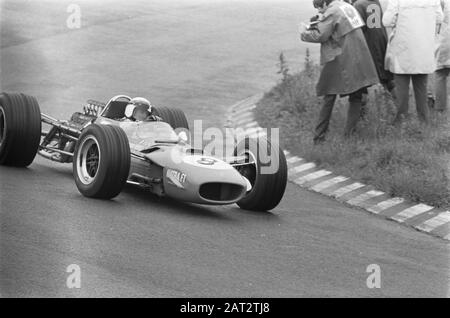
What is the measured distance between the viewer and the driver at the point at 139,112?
11555 mm

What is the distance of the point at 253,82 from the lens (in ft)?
66.8

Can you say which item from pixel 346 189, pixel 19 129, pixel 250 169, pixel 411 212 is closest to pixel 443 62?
pixel 346 189

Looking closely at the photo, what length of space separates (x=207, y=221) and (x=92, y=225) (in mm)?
1276

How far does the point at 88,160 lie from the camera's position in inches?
424

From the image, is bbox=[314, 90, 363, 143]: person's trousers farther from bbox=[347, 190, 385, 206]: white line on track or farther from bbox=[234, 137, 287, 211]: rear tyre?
bbox=[234, 137, 287, 211]: rear tyre

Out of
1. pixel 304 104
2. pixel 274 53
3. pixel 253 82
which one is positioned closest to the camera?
pixel 304 104

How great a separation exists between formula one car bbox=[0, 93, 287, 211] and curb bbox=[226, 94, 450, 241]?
1.41 metres

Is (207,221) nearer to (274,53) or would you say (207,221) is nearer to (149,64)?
(149,64)

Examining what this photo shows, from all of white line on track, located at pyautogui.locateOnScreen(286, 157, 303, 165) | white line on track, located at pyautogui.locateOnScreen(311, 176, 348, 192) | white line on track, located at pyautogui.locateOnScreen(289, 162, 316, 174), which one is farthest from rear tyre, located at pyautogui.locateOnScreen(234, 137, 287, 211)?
white line on track, located at pyautogui.locateOnScreen(286, 157, 303, 165)

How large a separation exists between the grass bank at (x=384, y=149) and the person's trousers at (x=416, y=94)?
152 millimetres

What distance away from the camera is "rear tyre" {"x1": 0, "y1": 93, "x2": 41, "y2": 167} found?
11.5 m

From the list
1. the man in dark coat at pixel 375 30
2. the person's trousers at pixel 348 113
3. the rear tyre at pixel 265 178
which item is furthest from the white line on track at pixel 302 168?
the rear tyre at pixel 265 178
